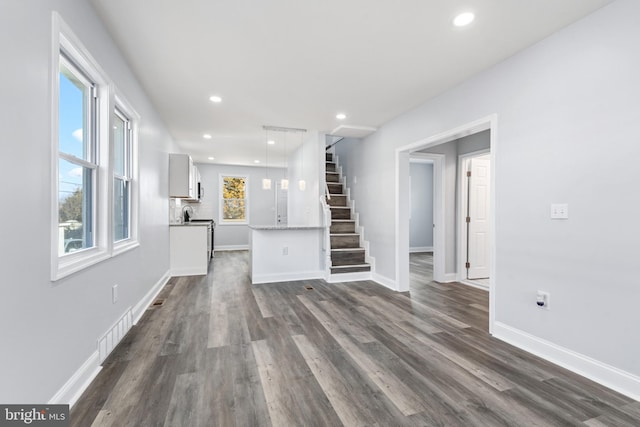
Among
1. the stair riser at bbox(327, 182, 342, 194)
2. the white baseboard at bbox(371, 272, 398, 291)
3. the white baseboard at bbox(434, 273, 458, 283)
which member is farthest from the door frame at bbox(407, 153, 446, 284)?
the stair riser at bbox(327, 182, 342, 194)

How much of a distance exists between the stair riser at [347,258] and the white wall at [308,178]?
0.73 metres

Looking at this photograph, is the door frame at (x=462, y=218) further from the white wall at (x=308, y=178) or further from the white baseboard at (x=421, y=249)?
the white baseboard at (x=421, y=249)

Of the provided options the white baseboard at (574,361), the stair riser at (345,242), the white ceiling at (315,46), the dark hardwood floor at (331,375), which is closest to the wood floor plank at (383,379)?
the dark hardwood floor at (331,375)

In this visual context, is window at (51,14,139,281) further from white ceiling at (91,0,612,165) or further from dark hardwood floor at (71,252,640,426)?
dark hardwood floor at (71,252,640,426)

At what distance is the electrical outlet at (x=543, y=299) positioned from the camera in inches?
95.7

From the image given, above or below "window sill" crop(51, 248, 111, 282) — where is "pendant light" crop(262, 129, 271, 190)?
above

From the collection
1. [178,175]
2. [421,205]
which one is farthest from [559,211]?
Result: [421,205]

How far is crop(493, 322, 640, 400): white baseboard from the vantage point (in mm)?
1934

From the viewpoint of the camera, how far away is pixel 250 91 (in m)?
3.53

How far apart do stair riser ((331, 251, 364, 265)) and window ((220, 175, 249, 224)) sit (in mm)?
4941

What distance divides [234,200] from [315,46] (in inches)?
288

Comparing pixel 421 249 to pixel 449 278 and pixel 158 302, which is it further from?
pixel 158 302

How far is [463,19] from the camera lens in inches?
86.8

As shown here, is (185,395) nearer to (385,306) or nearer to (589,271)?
(385,306)
